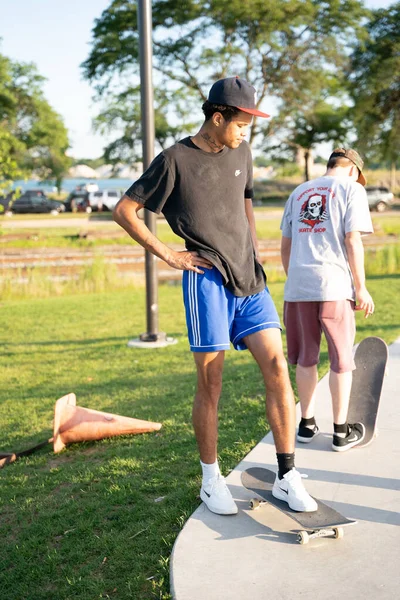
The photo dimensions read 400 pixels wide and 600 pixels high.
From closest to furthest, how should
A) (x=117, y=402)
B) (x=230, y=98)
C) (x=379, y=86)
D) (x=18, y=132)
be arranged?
(x=230, y=98) < (x=117, y=402) < (x=379, y=86) < (x=18, y=132)

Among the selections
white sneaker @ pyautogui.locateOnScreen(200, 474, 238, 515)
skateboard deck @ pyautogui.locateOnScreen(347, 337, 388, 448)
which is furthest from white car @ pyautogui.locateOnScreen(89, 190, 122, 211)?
white sneaker @ pyautogui.locateOnScreen(200, 474, 238, 515)

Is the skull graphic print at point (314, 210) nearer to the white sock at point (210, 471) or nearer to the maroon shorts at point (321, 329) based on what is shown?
the maroon shorts at point (321, 329)

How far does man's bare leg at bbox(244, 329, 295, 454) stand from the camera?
343cm

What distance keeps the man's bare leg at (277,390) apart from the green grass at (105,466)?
0.61 meters

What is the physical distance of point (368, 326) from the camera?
8914 mm

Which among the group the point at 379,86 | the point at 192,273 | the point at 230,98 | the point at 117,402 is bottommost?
the point at 117,402

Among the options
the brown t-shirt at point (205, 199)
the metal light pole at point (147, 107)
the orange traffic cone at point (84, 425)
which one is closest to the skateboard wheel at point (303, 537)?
the brown t-shirt at point (205, 199)

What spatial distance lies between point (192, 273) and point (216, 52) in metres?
29.1

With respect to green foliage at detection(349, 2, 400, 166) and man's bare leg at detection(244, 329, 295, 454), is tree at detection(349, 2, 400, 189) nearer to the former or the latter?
green foliage at detection(349, 2, 400, 166)

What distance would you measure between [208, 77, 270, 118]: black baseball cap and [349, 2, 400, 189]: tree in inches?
1095

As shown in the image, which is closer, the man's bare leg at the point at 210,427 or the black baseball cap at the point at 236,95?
the black baseball cap at the point at 236,95

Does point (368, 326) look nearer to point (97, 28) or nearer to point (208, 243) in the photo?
point (208, 243)

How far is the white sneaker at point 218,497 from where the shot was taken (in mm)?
3465

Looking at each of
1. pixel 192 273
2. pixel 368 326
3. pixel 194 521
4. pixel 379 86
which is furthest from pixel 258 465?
pixel 379 86
